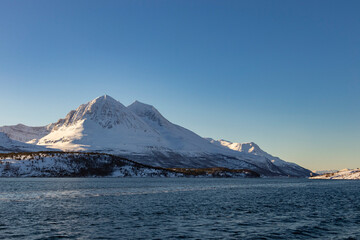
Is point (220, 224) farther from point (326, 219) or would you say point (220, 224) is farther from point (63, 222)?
point (63, 222)

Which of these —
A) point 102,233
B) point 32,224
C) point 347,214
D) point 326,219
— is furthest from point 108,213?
point 347,214

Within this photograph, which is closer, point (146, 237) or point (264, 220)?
point (146, 237)

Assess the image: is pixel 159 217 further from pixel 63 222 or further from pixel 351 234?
pixel 351 234

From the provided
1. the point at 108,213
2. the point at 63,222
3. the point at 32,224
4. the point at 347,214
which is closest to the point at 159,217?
the point at 108,213

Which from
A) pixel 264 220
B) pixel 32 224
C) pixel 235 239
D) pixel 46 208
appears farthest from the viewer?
pixel 46 208

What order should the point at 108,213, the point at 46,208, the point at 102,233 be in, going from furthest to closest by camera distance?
1. the point at 46,208
2. the point at 108,213
3. the point at 102,233

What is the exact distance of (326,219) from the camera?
58.9 metres

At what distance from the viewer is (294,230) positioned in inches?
1880

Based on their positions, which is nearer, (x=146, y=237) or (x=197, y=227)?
(x=146, y=237)

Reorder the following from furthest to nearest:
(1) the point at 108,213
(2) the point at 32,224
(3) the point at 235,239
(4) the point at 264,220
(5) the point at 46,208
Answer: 1. (5) the point at 46,208
2. (1) the point at 108,213
3. (4) the point at 264,220
4. (2) the point at 32,224
5. (3) the point at 235,239

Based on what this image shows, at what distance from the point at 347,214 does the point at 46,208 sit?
2259 inches

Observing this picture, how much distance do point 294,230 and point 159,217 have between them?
71.8 ft

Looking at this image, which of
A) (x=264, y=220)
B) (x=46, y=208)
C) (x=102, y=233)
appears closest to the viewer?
(x=102, y=233)

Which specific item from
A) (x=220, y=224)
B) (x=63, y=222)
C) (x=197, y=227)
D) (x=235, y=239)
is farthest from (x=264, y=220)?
(x=63, y=222)
